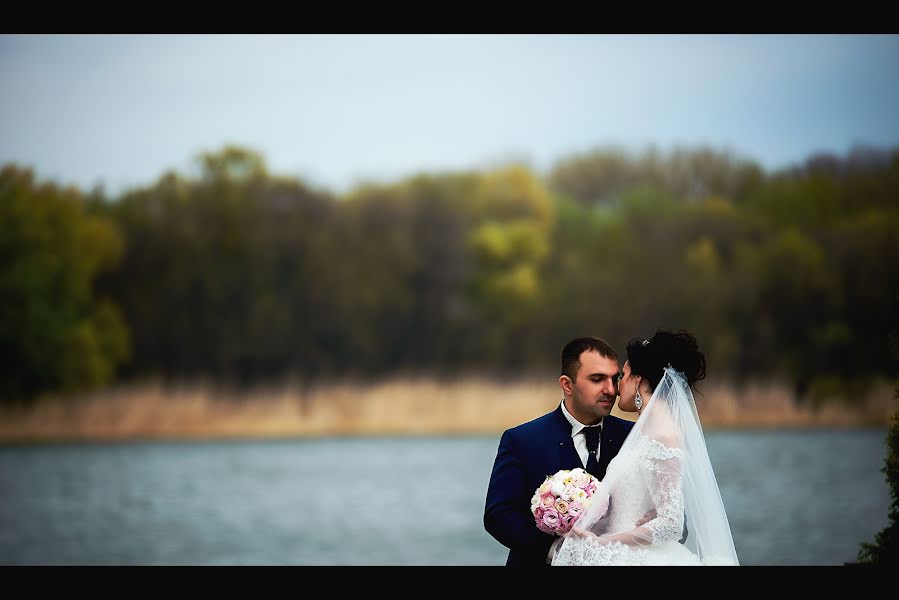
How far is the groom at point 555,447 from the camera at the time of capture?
12.1 ft

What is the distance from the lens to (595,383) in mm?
3697

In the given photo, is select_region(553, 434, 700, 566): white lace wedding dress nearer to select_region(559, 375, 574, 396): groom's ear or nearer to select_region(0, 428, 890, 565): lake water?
select_region(559, 375, 574, 396): groom's ear

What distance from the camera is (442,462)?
25.0m

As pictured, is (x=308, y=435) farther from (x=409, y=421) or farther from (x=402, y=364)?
(x=402, y=364)

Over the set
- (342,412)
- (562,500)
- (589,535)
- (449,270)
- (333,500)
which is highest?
(449,270)

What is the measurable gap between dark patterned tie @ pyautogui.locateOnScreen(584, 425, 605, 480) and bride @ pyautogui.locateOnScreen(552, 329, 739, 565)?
0.40 ft

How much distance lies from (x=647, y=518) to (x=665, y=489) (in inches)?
5.6

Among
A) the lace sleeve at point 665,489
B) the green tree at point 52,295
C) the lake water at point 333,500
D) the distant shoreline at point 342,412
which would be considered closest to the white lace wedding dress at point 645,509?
the lace sleeve at point 665,489

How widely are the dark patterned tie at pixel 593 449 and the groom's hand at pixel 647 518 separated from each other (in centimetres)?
20

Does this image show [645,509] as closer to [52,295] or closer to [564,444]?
[564,444]

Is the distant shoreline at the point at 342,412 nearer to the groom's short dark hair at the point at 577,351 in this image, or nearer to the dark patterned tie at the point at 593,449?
the dark patterned tie at the point at 593,449

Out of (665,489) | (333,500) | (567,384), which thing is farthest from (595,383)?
(333,500)
